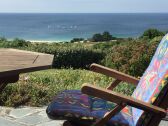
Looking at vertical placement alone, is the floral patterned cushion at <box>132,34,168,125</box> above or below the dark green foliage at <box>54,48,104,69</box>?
above

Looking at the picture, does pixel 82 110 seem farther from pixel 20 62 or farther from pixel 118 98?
pixel 20 62

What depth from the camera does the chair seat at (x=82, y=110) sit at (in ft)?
Result: 11.1

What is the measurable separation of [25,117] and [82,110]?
5.03 ft

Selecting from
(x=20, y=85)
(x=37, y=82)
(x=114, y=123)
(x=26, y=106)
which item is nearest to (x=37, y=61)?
(x=114, y=123)

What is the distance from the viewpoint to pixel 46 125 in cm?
457

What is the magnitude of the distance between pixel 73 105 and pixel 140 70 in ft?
16.2

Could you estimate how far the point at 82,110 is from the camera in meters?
3.49

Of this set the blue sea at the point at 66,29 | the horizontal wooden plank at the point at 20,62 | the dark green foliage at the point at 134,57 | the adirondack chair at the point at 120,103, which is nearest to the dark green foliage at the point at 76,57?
the dark green foliage at the point at 134,57

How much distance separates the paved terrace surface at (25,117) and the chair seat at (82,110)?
0.83 m

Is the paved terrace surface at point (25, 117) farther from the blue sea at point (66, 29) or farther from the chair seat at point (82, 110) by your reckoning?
the blue sea at point (66, 29)

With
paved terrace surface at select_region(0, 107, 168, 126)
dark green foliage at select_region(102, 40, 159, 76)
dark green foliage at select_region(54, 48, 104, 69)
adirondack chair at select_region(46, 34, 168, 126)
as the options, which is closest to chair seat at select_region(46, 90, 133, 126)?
adirondack chair at select_region(46, 34, 168, 126)

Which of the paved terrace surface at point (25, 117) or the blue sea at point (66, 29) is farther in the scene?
the blue sea at point (66, 29)

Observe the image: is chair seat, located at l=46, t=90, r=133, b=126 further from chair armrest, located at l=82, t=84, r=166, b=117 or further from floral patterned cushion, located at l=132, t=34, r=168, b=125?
chair armrest, located at l=82, t=84, r=166, b=117

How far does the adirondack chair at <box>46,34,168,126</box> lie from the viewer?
3096mm
